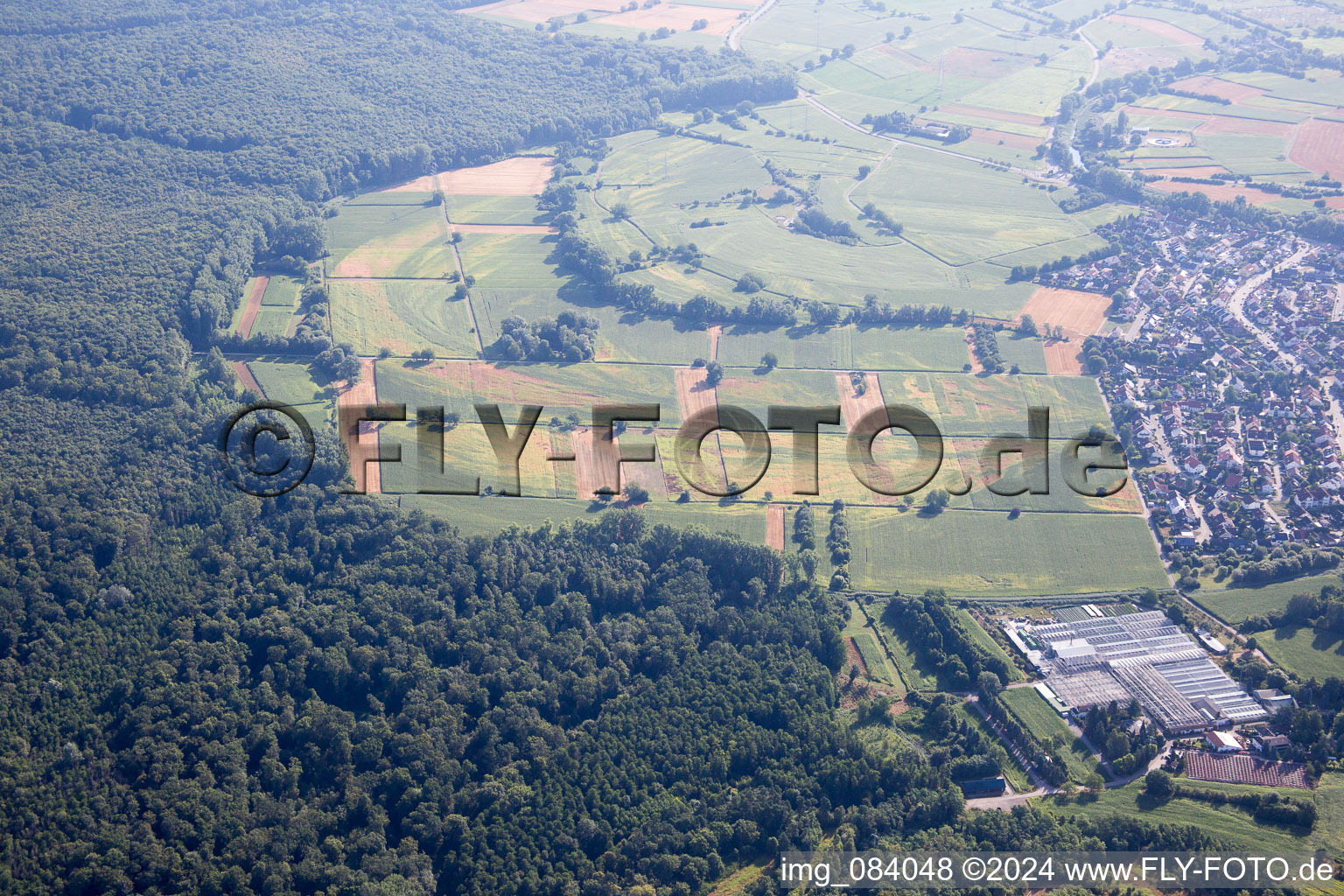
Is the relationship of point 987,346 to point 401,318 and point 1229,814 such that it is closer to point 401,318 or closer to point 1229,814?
point 1229,814

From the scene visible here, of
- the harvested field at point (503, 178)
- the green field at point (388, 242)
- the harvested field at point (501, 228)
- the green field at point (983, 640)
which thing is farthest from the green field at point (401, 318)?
the green field at point (983, 640)

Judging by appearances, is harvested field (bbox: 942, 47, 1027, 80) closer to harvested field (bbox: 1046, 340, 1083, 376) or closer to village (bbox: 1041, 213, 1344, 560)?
village (bbox: 1041, 213, 1344, 560)

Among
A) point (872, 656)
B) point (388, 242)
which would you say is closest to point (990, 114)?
point (388, 242)

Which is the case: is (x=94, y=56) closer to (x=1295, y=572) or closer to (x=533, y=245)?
(x=533, y=245)

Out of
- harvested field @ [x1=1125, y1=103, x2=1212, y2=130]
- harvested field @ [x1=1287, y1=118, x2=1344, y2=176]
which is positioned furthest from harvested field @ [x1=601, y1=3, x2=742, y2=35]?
harvested field @ [x1=1287, y1=118, x2=1344, y2=176]

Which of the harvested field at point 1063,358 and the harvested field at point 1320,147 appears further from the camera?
the harvested field at point 1320,147

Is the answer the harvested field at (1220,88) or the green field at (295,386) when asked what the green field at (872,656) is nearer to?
the green field at (295,386)
